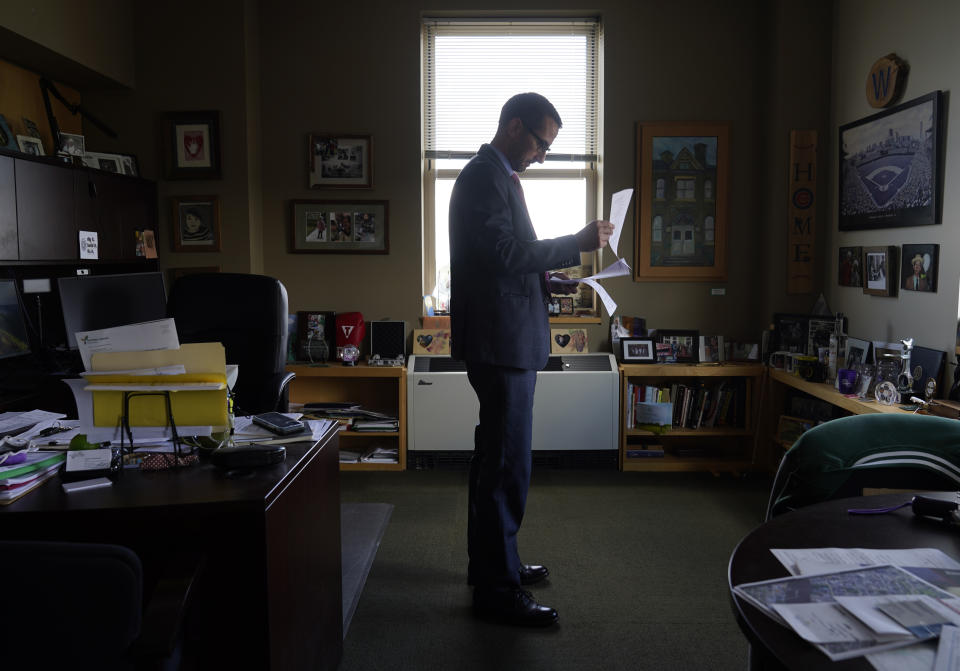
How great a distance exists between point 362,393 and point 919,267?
3.17 m

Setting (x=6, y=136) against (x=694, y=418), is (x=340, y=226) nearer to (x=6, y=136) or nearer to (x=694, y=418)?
(x=6, y=136)

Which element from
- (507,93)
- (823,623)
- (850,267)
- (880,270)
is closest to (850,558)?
(823,623)

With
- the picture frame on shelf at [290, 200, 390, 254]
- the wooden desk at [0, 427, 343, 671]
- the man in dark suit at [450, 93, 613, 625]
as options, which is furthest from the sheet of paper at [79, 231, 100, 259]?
the wooden desk at [0, 427, 343, 671]

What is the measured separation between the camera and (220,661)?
1437mm

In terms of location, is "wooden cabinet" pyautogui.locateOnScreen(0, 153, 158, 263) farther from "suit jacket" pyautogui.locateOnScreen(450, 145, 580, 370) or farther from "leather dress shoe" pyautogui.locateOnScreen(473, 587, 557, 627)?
"leather dress shoe" pyautogui.locateOnScreen(473, 587, 557, 627)

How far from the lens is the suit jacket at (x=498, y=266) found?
2250mm

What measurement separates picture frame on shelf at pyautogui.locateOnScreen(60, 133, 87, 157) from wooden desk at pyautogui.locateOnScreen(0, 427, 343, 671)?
9.35 ft

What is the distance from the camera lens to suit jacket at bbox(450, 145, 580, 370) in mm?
2250

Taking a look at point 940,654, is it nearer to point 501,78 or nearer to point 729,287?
point 729,287

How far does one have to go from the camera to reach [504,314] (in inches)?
90.1

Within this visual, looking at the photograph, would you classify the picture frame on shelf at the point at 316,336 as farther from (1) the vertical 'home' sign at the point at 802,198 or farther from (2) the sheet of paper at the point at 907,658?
(2) the sheet of paper at the point at 907,658

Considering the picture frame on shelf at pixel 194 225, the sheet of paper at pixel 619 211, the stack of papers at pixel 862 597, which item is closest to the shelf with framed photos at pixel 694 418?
the sheet of paper at pixel 619 211

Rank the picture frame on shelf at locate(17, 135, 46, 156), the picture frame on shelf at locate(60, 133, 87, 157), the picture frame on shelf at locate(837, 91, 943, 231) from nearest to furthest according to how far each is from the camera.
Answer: the picture frame on shelf at locate(837, 91, 943, 231) → the picture frame on shelf at locate(17, 135, 46, 156) → the picture frame on shelf at locate(60, 133, 87, 157)

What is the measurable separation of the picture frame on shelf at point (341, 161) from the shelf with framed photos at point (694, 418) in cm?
201
